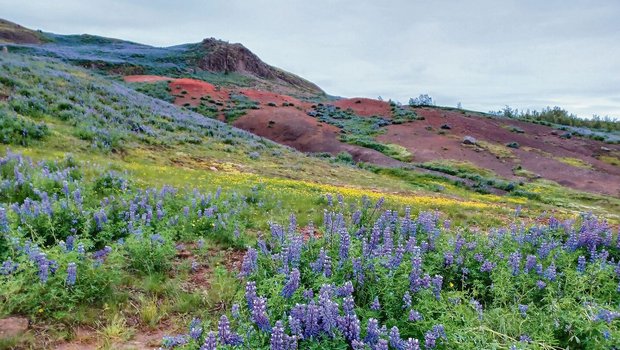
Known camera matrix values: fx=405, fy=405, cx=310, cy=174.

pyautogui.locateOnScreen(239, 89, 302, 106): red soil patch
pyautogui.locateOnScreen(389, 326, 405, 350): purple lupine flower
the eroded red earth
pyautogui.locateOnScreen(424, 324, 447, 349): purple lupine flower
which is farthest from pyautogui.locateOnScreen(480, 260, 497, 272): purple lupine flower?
pyautogui.locateOnScreen(239, 89, 302, 106): red soil patch

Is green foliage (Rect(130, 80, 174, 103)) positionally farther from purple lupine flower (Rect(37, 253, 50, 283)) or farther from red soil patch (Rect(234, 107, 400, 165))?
purple lupine flower (Rect(37, 253, 50, 283))

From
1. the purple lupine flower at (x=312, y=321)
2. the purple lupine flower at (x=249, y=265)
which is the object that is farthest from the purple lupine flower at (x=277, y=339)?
the purple lupine flower at (x=249, y=265)

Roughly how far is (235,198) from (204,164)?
22.4 feet

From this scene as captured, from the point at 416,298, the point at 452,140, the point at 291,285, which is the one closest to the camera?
the point at 291,285

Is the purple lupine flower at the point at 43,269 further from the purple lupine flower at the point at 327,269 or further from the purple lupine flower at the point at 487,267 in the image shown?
the purple lupine flower at the point at 487,267

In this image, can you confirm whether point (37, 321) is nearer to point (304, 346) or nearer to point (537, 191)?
point (304, 346)

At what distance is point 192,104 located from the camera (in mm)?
43031

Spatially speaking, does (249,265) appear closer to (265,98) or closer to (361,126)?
(361,126)

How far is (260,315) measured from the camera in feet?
9.54

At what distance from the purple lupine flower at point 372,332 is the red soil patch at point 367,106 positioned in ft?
149

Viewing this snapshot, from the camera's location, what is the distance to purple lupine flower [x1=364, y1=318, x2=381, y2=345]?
289cm

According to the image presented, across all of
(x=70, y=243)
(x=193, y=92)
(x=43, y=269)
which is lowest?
(x=70, y=243)

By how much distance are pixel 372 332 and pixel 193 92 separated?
47.9m

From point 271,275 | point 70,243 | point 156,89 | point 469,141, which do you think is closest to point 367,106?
point 469,141
